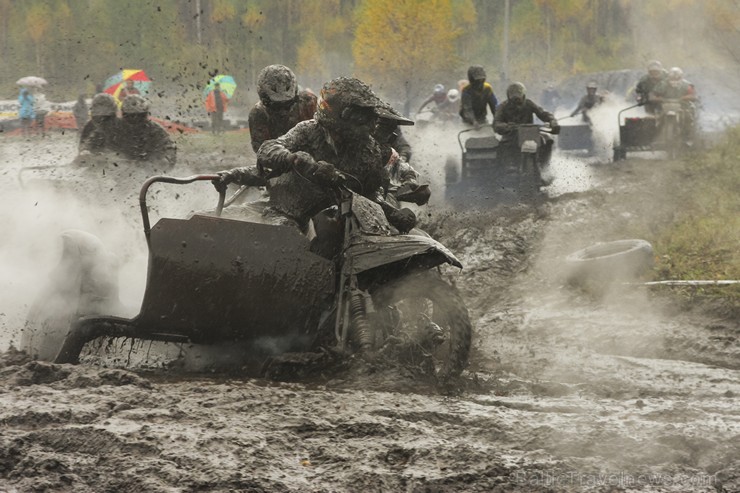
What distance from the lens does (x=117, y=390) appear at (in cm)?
626

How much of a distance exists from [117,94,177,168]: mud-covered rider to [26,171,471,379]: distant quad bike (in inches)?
239

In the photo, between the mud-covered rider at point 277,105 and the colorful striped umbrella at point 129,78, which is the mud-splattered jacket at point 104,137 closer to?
the mud-covered rider at point 277,105

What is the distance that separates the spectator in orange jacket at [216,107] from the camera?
1246 inches

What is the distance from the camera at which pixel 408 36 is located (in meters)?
41.6

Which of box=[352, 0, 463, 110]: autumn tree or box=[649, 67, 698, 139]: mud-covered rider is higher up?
box=[352, 0, 463, 110]: autumn tree

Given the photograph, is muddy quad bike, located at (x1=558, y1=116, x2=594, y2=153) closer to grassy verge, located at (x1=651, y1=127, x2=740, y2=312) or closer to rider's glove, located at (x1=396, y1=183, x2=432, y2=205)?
grassy verge, located at (x1=651, y1=127, x2=740, y2=312)

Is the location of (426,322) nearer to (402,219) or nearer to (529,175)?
(402,219)

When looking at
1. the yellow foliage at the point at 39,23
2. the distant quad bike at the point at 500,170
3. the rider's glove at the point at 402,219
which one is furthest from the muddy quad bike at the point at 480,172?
the yellow foliage at the point at 39,23

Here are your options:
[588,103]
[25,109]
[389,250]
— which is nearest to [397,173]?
[389,250]

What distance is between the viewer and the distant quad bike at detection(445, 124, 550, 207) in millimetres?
16984

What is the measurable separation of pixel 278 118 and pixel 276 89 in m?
0.31

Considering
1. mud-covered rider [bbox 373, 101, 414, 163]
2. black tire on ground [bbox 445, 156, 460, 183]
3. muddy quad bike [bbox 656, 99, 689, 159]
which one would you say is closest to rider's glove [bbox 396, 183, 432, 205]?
mud-covered rider [bbox 373, 101, 414, 163]

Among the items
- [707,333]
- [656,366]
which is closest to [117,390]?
[656,366]

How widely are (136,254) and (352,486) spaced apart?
503 cm
